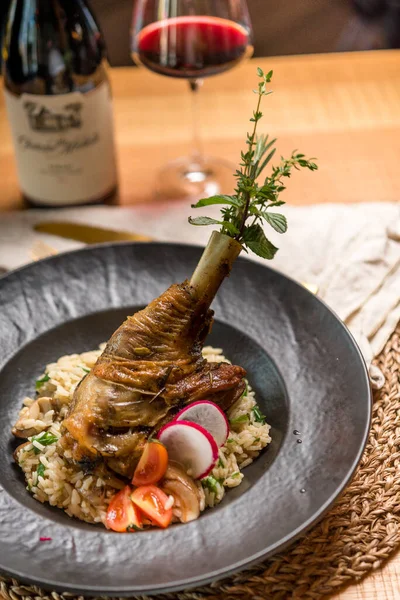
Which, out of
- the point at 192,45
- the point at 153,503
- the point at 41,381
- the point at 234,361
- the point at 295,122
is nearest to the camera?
the point at 153,503

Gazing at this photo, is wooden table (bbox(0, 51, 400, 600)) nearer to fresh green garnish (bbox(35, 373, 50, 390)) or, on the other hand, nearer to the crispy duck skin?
fresh green garnish (bbox(35, 373, 50, 390))

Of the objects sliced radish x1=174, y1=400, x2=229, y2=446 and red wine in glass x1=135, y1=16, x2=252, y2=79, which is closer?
sliced radish x1=174, y1=400, x2=229, y2=446

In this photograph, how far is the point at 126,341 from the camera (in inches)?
78.0

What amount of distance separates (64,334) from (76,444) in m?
0.62

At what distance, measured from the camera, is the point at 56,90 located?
10.3 feet

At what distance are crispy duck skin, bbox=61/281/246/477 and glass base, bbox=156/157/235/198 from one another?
1.54 meters

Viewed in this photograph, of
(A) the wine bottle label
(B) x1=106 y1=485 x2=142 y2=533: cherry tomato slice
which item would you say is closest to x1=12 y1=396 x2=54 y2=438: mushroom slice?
(B) x1=106 y1=485 x2=142 y2=533: cherry tomato slice

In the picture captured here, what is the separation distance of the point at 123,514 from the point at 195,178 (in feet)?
6.75

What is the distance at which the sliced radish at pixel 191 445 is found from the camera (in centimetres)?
189

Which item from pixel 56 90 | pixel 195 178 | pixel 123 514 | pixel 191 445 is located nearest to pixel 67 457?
pixel 123 514

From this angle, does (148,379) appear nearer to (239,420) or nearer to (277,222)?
(239,420)

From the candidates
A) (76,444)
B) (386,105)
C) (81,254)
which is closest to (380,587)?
(76,444)

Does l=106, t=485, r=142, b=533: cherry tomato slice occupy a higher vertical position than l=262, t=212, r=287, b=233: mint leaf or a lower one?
lower

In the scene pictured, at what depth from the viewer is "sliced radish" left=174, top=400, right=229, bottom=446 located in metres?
1.94
